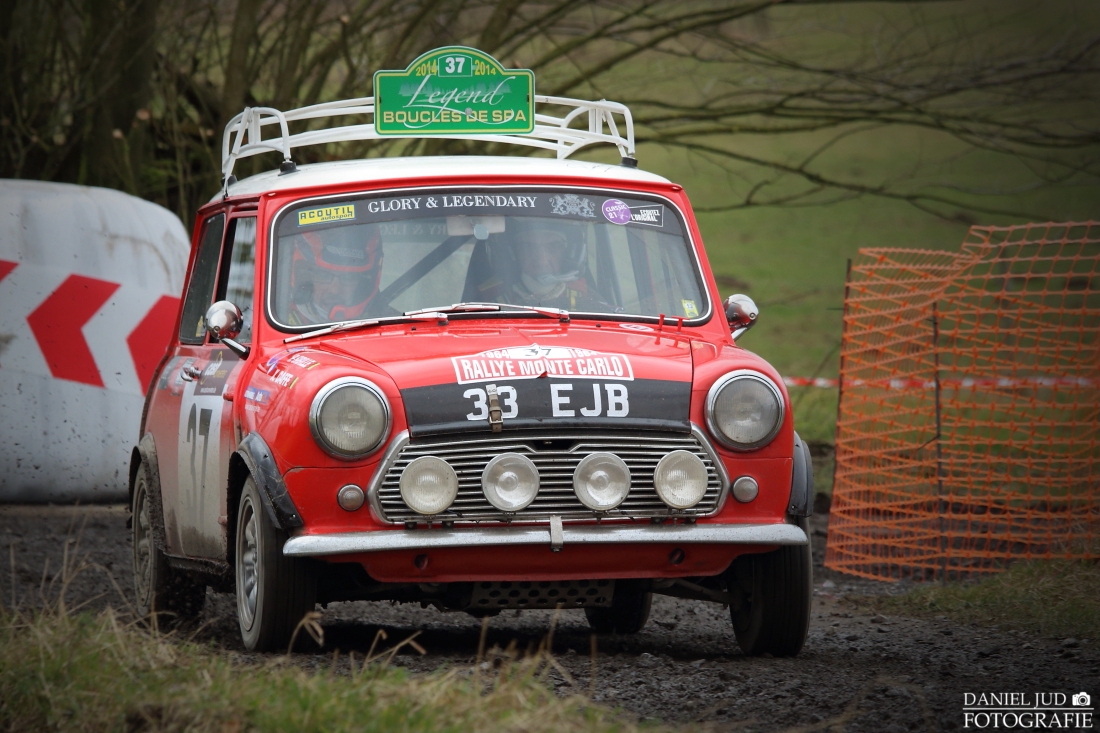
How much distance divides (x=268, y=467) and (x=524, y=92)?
2.61 m

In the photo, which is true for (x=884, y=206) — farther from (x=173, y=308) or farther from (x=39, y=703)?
(x=39, y=703)

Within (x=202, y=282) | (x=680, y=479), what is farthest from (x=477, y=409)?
(x=202, y=282)

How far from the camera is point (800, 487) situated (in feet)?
17.7

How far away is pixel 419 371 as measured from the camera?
5090mm

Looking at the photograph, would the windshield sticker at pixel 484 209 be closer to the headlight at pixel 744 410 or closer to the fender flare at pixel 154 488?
the headlight at pixel 744 410

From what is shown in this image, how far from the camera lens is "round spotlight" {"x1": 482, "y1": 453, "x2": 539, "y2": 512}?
197 inches

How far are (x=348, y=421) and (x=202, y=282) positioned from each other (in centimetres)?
231

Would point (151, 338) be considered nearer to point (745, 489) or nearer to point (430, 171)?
point (430, 171)

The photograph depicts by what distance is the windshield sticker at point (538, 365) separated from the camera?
5.10m

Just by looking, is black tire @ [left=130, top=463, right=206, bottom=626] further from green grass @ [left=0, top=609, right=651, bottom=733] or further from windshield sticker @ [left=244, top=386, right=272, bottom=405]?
green grass @ [left=0, top=609, right=651, bottom=733]

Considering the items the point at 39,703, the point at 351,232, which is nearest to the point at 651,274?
the point at 351,232

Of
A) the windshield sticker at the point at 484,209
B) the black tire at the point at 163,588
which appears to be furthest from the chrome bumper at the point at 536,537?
the black tire at the point at 163,588

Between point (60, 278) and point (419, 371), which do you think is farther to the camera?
point (60, 278)

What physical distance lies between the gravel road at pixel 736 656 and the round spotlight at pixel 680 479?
593 mm
